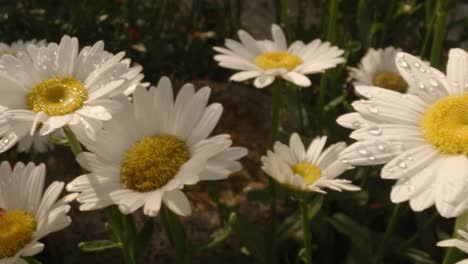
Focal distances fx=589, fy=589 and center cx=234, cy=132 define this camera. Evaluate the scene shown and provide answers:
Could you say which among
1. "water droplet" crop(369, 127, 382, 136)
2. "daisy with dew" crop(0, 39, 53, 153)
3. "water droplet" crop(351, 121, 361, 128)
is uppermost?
"water droplet" crop(369, 127, 382, 136)

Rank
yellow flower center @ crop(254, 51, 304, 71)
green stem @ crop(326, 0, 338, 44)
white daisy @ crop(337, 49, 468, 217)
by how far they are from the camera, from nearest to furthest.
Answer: white daisy @ crop(337, 49, 468, 217) → yellow flower center @ crop(254, 51, 304, 71) → green stem @ crop(326, 0, 338, 44)

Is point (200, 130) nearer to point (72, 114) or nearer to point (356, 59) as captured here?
point (72, 114)

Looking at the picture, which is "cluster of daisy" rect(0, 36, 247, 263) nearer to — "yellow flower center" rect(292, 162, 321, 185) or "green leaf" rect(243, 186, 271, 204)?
"yellow flower center" rect(292, 162, 321, 185)

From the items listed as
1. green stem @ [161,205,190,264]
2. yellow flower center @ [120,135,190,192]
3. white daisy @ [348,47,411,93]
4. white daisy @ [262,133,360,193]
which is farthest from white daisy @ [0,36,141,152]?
white daisy @ [348,47,411,93]

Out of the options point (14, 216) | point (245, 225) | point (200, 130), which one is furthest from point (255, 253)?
point (14, 216)

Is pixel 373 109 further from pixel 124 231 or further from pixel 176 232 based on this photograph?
pixel 124 231

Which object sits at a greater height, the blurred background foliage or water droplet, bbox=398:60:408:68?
water droplet, bbox=398:60:408:68
